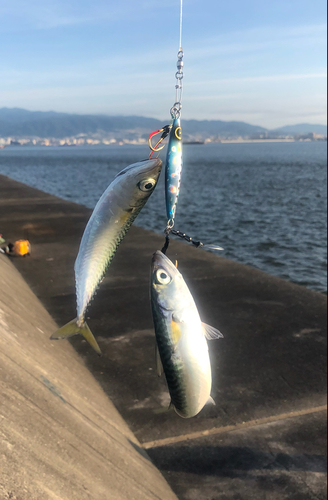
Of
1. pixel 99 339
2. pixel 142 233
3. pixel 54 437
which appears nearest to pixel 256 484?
pixel 54 437

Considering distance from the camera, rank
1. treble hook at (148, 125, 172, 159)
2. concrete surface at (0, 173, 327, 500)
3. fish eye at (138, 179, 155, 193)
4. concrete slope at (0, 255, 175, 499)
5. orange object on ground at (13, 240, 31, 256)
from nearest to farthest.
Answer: fish eye at (138, 179, 155, 193) → treble hook at (148, 125, 172, 159) → concrete slope at (0, 255, 175, 499) → concrete surface at (0, 173, 327, 500) → orange object on ground at (13, 240, 31, 256)

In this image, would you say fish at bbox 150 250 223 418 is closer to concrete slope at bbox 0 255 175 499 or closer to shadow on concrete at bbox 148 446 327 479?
concrete slope at bbox 0 255 175 499

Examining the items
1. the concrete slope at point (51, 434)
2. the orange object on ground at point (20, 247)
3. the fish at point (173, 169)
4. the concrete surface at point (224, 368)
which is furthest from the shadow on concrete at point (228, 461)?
the orange object on ground at point (20, 247)

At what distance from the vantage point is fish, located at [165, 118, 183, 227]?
6.40 feet

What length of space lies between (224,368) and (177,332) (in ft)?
20.2

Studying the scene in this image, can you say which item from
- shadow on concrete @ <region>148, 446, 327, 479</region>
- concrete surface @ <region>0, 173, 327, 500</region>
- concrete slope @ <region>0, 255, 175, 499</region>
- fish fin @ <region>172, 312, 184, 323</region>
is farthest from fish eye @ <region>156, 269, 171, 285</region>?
shadow on concrete @ <region>148, 446, 327, 479</region>

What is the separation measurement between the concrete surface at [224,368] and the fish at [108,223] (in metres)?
0.93

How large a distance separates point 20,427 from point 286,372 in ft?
18.4

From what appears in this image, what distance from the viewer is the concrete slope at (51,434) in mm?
3021

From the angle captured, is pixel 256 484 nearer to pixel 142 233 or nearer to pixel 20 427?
pixel 20 427

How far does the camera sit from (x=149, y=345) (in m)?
8.14

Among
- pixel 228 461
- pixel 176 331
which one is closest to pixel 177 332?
pixel 176 331

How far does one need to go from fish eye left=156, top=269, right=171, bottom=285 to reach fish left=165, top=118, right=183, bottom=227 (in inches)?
8.9

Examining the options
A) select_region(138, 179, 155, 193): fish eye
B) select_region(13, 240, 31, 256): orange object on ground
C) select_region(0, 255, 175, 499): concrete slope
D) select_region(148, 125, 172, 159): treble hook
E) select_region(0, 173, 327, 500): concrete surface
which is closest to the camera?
select_region(138, 179, 155, 193): fish eye
